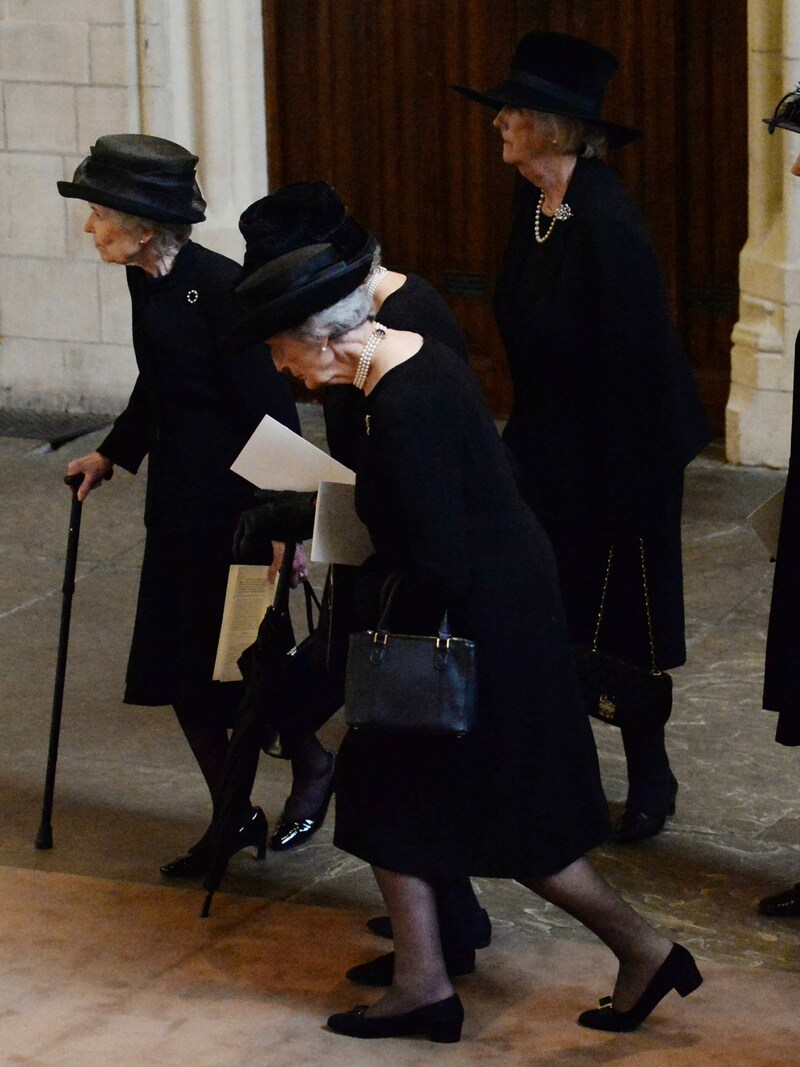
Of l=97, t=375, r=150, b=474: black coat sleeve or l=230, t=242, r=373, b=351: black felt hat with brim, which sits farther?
l=97, t=375, r=150, b=474: black coat sleeve

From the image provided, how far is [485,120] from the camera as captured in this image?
27.7ft

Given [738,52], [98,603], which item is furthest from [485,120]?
[98,603]

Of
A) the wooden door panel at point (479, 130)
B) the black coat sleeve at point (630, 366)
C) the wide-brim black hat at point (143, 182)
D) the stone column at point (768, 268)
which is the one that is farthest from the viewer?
the wooden door panel at point (479, 130)

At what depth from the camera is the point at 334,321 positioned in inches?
141

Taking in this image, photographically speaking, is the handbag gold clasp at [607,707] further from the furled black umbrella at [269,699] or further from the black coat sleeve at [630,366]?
the furled black umbrella at [269,699]

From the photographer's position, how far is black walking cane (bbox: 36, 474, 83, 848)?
4.81 meters

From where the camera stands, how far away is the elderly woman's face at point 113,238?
4.39m

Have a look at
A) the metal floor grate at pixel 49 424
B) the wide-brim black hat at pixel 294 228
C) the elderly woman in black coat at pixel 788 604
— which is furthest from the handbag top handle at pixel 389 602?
the metal floor grate at pixel 49 424

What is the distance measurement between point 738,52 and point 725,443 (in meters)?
1.57

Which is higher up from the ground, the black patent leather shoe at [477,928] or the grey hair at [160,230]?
the grey hair at [160,230]

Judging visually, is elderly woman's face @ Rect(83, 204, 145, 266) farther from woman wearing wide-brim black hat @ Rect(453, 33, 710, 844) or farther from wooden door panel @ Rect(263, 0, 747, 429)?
wooden door panel @ Rect(263, 0, 747, 429)

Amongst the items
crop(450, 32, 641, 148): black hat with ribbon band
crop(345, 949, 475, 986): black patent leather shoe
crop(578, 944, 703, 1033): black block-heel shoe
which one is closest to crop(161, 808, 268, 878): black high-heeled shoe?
crop(345, 949, 475, 986): black patent leather shoe

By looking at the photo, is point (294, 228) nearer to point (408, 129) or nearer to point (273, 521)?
point (273, 521)

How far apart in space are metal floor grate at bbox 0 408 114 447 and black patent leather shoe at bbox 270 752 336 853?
426cm
